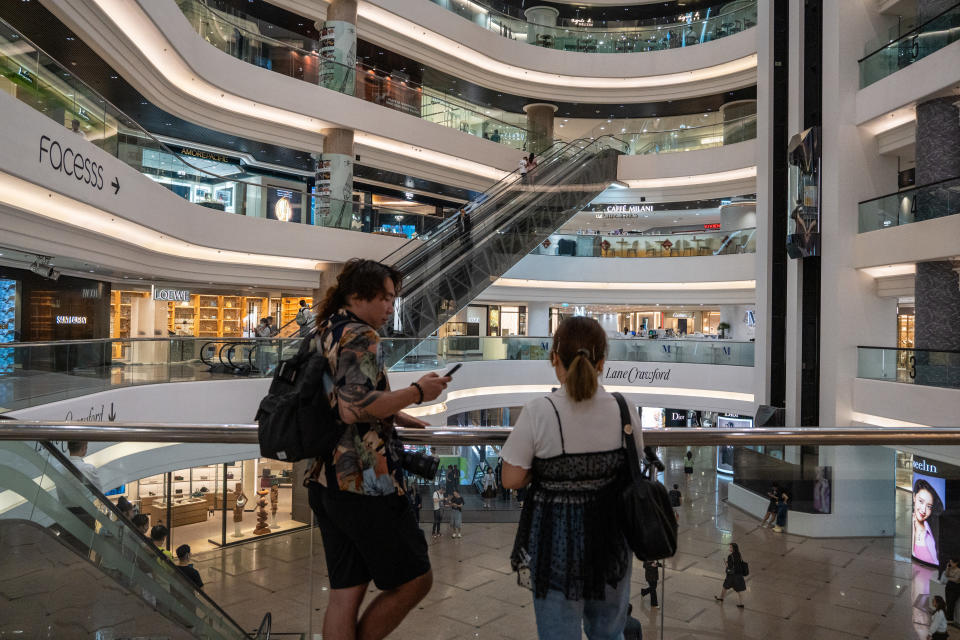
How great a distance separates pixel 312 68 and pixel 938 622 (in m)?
18.8

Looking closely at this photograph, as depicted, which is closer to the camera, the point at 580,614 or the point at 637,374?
the point at 580,614

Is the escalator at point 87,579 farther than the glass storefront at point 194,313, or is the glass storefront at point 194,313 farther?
the glass storefront at point 194,313

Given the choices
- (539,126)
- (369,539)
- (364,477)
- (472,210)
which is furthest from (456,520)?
(539,126)

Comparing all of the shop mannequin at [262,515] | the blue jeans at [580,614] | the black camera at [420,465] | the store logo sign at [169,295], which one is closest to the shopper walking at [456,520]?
the black camera at [420,465]

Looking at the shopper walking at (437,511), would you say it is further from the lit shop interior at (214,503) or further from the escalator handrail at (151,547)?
the escalator handrail at (151,547)

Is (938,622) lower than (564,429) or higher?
lower

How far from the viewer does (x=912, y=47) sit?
505 inches

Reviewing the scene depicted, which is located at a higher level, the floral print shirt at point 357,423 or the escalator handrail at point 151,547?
the floral print shirt at point 357,423

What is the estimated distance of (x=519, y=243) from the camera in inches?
685

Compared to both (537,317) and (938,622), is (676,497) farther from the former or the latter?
(537,317)

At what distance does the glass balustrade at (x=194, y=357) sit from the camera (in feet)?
28.9

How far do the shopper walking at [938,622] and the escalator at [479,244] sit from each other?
1182 cm

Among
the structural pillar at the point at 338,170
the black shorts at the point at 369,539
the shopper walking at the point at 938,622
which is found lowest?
the shopper walking at the point at 938,622

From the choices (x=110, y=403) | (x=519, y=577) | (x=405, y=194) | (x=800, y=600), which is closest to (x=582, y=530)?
(x=519, y=577)
